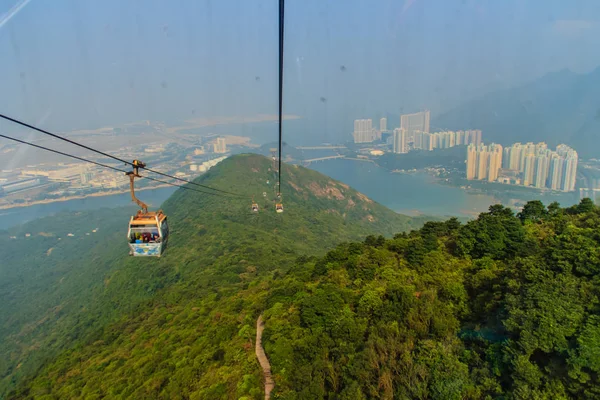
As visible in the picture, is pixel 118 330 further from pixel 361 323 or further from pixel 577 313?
pixel 577 313

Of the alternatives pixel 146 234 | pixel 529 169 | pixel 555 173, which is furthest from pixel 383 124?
pixel 146 234

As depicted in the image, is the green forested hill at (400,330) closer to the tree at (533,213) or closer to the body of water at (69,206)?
the tree at (533,213)

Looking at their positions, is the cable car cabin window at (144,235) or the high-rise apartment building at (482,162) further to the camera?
the high-rise apartment building at (482,162)

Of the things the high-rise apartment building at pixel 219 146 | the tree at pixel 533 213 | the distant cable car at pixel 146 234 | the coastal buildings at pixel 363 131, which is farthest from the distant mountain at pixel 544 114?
the distant cable car at pixel 146 234

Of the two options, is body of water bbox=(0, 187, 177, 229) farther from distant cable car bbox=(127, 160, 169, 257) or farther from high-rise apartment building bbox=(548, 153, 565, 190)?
high-rise apartment building bbox=(548, 153, 565, 190)

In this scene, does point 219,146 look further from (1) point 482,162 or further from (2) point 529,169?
(2) point 529,169

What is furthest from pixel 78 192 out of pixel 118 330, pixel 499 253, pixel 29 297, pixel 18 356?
pixel 499 253

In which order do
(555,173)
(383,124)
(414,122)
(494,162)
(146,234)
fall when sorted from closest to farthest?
(146,234), (555,173), (494,162), (414,122), (383,124)
